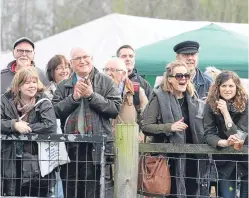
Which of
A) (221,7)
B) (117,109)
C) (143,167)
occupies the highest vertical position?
(221,7)

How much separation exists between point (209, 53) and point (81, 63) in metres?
5.91

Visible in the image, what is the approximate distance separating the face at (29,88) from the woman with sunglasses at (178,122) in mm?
1037

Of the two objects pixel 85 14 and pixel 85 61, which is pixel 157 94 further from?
pixel 85 14

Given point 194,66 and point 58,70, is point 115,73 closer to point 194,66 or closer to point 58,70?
point 58,70

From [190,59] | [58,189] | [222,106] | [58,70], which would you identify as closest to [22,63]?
→ [58,70]

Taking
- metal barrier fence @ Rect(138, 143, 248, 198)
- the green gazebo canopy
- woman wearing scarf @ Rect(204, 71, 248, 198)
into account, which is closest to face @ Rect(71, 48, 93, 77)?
metal barrier fence @ Rect(138, 143, 248, 198)

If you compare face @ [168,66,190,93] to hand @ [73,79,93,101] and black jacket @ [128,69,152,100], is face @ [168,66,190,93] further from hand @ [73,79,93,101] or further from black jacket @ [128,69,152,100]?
black jacket @ [128,69,152,100]

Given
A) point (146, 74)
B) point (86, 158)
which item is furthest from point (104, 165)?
point (146, 74)

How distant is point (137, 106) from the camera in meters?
8.97

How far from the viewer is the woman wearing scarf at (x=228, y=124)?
7867mm

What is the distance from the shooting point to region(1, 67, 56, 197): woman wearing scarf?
25.8 feet

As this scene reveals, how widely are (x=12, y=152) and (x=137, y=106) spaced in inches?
62.4

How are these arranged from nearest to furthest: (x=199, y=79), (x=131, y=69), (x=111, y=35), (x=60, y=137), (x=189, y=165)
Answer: (x=60, y=137) < (x=189, y=165) < (x=199, y=79) < (x=131, y=69) < (x=111, y=35)

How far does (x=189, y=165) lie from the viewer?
8016 millimetres
